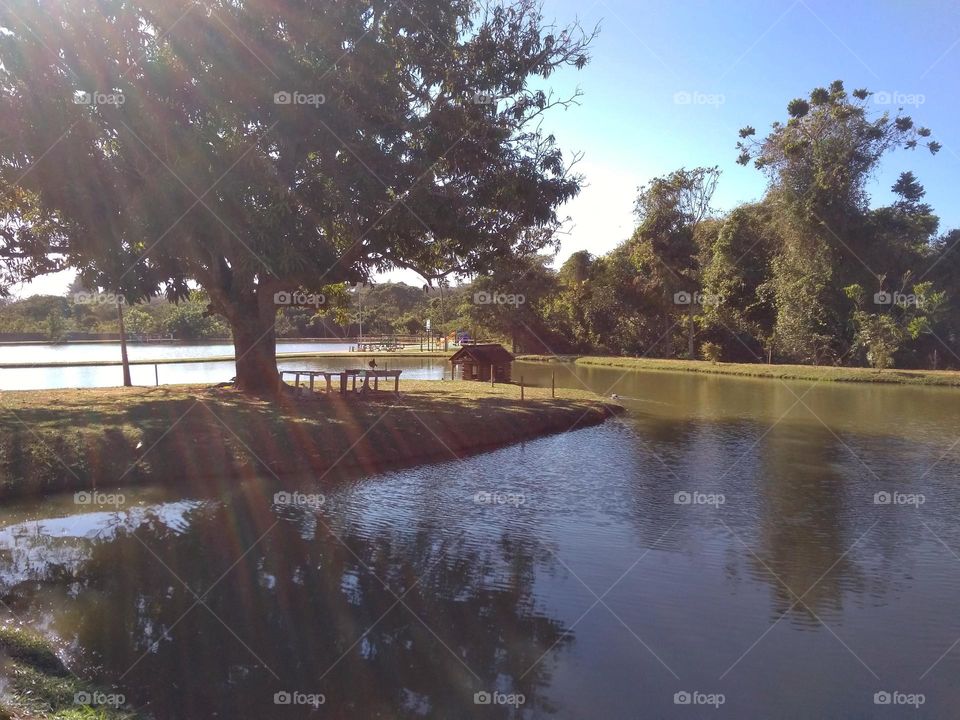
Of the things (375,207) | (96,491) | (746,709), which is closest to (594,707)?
(746,709)

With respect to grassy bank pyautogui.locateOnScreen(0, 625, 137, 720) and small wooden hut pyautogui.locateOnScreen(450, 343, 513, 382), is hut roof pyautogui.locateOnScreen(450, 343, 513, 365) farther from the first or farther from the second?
grassy bank pyautogui.locateOnScreen(0, 625, 137, 720)

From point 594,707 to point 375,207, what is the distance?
13.0m

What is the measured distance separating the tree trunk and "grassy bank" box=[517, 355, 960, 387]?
30382 millimetres

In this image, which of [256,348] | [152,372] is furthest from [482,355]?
[152,372]

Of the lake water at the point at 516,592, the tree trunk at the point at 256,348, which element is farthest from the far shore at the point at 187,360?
the lake water at the point at 516,592

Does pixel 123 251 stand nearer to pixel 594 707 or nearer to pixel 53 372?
pixel 594 707

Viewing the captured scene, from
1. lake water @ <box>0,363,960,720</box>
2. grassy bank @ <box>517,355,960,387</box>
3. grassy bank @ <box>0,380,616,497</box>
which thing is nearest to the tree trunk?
grassy bank @ <box>0,380,616,497</box>

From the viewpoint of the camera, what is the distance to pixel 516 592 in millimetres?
8172

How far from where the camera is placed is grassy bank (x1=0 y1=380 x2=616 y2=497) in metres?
12.7

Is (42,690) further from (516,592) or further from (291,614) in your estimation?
(516,592)

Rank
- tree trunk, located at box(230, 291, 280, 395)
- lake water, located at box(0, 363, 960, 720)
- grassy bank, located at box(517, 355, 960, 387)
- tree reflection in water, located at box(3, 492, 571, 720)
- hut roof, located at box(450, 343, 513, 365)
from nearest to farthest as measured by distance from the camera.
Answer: tree reflection in water, located at box(3, 492, 571, 720) → lake water, located at box(0, 363, 960, 720) → tree trunk, located at box(230, 291, 280, 395) → hut roof, located at box(450, 343, 513, 365) → grassy bank, located at box(517, 355, 960, 387)

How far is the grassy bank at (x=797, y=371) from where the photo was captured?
36.1 meters

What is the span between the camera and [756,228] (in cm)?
4922

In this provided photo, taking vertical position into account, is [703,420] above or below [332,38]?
below
